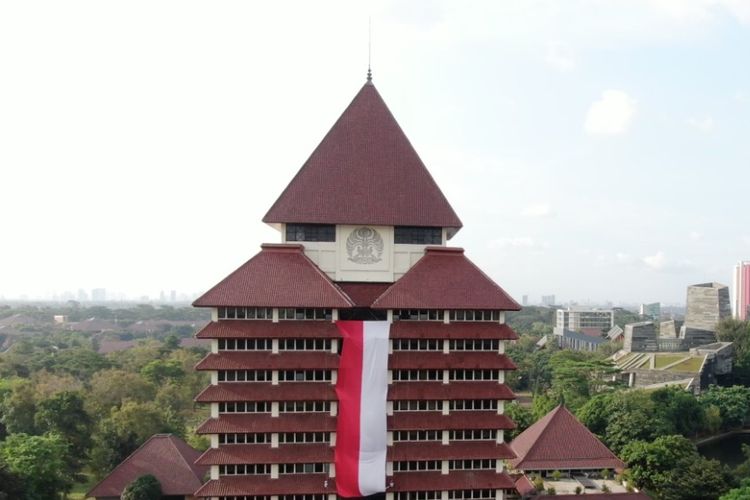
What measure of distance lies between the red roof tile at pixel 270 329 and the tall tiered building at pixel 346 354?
1.7 inches

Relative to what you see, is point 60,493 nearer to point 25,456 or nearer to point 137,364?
point 25,456

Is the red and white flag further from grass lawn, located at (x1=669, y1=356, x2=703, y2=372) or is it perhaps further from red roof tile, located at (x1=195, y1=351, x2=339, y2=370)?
grass lawn, located at (x1=669, y1=356, x2=703, y2=372)

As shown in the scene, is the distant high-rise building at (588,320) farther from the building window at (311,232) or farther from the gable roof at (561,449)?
the building window at (311,232)

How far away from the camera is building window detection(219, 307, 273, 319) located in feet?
64.8

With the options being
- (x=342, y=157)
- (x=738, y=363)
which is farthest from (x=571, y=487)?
(x=738, y=363)

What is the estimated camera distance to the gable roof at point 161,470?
25.3 m

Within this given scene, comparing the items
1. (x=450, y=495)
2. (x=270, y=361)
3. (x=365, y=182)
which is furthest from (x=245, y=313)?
(x=450, y=495)

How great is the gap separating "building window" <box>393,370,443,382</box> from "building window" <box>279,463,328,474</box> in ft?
13.2

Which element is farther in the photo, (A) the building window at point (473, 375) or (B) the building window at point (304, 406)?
(A) the building window at point (473, 375)

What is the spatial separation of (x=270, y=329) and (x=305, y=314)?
1.36 meters

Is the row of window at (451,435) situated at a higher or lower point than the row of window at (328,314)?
lower

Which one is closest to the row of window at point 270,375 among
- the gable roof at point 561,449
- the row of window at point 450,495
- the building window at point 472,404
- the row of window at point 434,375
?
the row of window at point 434,375

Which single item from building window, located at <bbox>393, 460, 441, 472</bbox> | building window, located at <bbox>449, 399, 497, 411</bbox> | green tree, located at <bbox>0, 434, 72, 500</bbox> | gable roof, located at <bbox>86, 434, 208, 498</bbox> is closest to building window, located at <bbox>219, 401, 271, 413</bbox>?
building window, located at <bbox>393, 460, 441, 472</bbox>

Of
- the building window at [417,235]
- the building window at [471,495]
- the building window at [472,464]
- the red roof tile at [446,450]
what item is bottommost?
the building window at [471,495]
